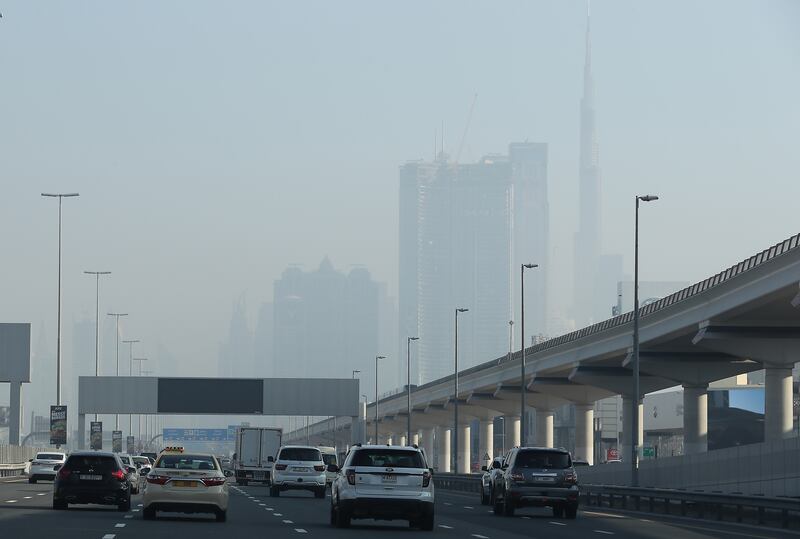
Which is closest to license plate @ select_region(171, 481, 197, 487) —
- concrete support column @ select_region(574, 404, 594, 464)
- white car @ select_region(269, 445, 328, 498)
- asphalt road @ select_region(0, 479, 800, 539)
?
asphalt road @ select_region(0, 479, 800, 539)

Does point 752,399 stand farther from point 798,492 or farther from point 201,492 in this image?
point 201,492

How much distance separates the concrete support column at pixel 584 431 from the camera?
114062mm

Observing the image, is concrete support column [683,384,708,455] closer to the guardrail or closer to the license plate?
the guardrail

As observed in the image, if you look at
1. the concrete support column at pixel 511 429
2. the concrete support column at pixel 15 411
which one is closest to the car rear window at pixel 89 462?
the concrete support column at pixel 15 411

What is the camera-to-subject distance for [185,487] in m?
34.3

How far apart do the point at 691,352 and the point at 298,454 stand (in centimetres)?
3131

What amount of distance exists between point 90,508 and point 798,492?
77.3ft

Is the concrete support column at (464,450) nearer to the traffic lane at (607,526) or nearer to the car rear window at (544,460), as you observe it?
the traffic lane at (607,526)

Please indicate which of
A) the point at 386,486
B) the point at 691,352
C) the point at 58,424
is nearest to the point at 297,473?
the point at 386,486

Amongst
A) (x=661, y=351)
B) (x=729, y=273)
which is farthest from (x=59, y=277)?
(x=729, y=273)

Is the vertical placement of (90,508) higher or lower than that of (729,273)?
lower

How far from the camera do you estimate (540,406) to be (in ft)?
409

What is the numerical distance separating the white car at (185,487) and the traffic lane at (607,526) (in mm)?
5946

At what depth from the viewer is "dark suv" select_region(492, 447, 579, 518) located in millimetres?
42938
